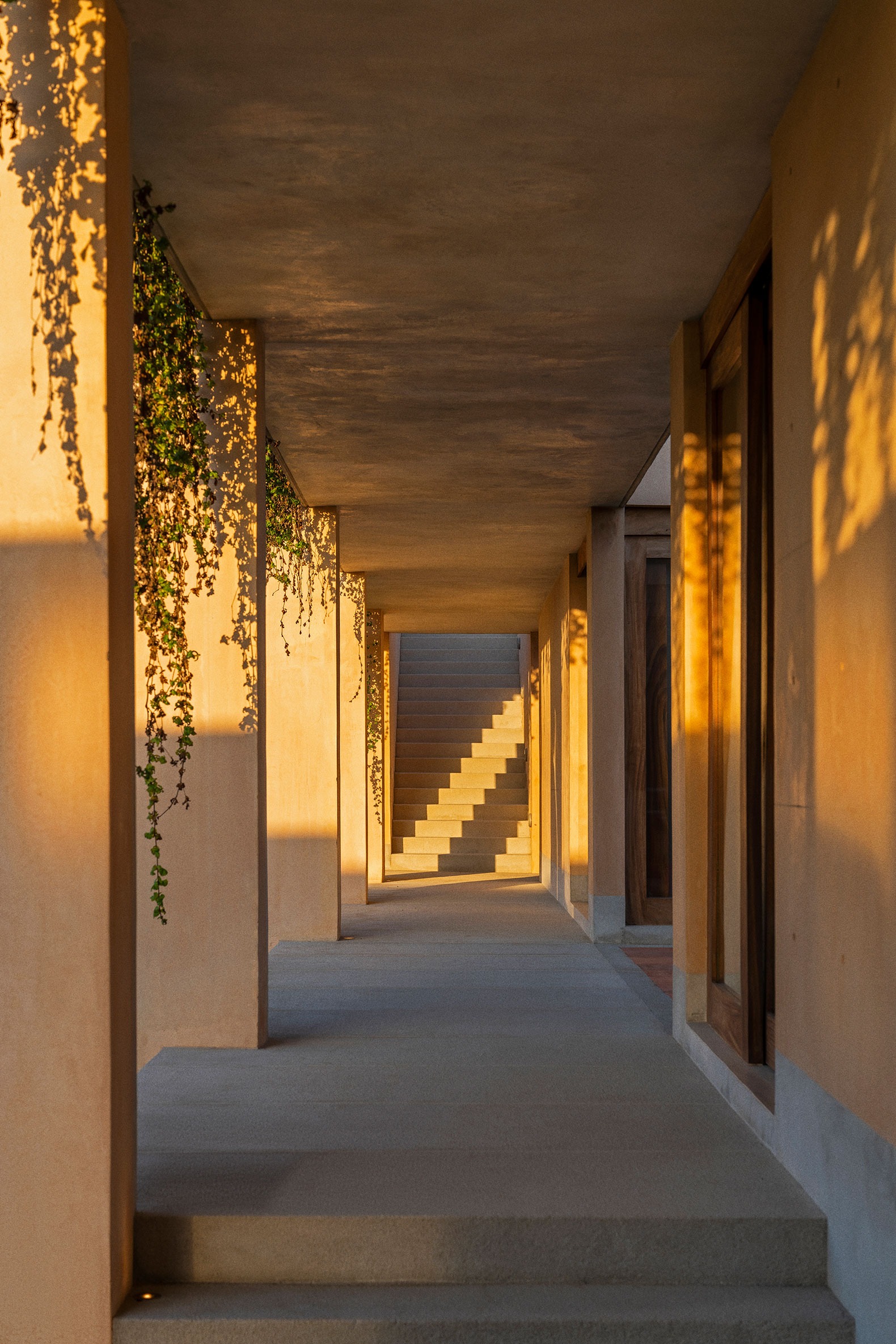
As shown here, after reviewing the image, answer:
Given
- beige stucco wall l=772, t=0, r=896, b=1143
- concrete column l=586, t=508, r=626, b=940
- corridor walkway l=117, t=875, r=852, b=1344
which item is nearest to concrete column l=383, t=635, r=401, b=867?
concrete column l=586, t=508, r=626, b=940

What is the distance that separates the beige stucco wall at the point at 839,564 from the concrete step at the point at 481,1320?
514 millimetres

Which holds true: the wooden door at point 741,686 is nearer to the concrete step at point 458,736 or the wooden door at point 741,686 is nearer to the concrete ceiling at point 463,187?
the concrete ceiling at point 463,187

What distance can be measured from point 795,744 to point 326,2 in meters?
2.23

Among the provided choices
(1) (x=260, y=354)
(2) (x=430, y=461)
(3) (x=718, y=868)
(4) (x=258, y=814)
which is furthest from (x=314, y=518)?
(3) (x=718, y=868)

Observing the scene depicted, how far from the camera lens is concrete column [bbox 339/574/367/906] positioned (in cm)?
1065

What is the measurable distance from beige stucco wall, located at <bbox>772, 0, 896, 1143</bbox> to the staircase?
11.3 m

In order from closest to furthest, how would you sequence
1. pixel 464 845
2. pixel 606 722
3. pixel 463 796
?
1. pixel 606 722
2. pixel 464 845
3. pixel 463 796

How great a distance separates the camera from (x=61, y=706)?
2871 millimetres

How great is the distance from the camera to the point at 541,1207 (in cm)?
311

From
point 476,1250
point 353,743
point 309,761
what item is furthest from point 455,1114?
point 353,743

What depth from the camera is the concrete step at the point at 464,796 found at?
15.9 metres

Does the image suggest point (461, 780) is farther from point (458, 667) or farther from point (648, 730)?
point (648, 730)

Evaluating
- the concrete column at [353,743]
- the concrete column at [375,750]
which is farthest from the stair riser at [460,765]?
the concrete column at [353,743]

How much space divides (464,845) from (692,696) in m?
10.2
